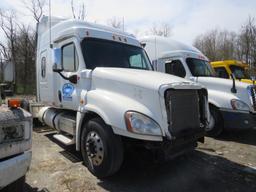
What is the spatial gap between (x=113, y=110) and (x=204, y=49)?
40.5m

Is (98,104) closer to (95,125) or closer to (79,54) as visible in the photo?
(95,125)

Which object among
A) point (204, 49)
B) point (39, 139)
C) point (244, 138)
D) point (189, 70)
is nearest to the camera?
point (39, 139)

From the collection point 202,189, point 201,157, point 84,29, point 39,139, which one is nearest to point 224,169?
point 201,157

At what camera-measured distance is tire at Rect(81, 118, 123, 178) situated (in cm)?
413

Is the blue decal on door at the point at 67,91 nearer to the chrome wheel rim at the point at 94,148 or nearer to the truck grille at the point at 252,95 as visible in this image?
the chrome wheel rim at the point at 94,148

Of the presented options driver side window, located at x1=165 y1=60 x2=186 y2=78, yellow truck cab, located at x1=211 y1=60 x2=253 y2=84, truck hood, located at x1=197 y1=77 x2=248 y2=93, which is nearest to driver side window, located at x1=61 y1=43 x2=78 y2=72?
driver side window, located at x1=165 y1=60 x2=186 y2=78

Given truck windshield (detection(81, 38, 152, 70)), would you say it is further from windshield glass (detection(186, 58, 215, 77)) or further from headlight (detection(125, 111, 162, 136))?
windshield glass (detection(186, 58, 215, 77))

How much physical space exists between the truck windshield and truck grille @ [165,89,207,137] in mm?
1660

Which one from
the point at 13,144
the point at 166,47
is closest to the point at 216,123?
the point at 166,47

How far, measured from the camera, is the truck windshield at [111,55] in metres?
5.29

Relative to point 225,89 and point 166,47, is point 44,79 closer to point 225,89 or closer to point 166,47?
point 166,47

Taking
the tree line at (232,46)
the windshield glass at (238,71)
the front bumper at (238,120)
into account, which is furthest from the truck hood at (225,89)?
the tree line at (232,46)

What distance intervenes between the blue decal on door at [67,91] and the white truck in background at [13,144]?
2390 mm

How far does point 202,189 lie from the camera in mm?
4148
